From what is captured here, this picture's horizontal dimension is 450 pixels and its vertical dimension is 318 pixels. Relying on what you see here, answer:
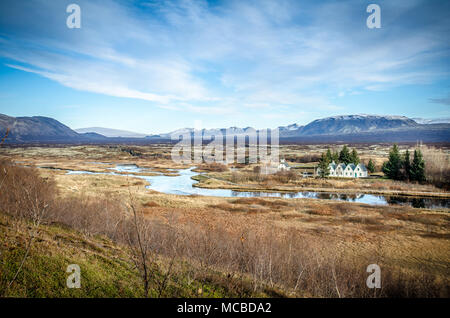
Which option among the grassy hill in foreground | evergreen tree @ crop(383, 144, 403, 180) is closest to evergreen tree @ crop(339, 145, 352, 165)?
evergreen tree @ crop(383, 144, 403, 180)

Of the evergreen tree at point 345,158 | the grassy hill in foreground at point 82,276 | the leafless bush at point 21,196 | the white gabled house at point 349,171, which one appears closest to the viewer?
the grassy hill in foreground at point 82,276

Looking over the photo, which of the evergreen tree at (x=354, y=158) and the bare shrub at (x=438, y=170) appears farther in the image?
the evergreen tree at (x=354, y=158)

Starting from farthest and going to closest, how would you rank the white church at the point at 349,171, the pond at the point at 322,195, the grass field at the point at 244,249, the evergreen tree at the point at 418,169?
the white church at the point at 349,171
the evergreen tree at the point at 418,169
the pond at the point at 322,195
the grass field at the point at 244,249

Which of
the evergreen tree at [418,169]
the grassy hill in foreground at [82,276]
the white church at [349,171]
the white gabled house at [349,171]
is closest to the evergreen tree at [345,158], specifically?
the white church at [349,171]

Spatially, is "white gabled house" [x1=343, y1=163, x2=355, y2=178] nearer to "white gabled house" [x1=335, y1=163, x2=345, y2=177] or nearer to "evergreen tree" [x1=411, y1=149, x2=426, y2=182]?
"white gabled house" [x1=335, y1=163, x2=345, y2=177]

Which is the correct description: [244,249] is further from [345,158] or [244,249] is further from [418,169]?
[345,158]

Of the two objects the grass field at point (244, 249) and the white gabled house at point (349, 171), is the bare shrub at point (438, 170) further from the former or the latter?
the grass field at point (244, 249)

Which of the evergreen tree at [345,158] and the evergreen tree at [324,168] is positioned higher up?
the evergreen tree at [345,158]
